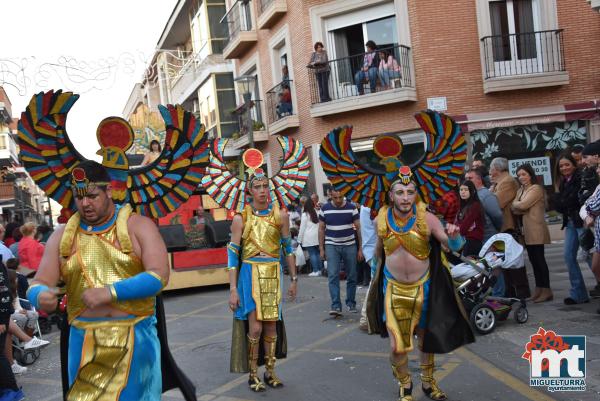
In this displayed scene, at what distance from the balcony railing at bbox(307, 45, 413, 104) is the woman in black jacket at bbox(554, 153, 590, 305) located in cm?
1019

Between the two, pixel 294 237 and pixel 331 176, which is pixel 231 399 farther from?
pixel 294 237

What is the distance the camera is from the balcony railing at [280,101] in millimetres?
22062

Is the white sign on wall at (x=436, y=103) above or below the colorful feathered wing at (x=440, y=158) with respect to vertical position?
above

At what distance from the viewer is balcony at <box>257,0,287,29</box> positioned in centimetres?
2138

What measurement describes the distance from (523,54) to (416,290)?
48.9 ft

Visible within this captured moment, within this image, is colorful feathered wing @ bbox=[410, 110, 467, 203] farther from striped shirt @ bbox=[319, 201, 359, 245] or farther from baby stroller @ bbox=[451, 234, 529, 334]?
striped shirt @ bbox=[319, 201, 359, 245]

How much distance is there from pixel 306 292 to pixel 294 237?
4.48m

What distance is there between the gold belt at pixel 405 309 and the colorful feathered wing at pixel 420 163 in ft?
2.50

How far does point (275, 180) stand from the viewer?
7648mm

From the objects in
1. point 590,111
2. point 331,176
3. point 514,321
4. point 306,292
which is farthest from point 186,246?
point 590,111

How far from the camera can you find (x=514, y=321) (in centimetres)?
834

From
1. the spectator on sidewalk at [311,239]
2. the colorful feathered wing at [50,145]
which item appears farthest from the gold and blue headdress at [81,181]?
the spectator on sidewalk at [311,239]

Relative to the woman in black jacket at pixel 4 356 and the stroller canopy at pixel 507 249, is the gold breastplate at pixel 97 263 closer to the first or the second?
the woman in black jacket at pixel 4 356

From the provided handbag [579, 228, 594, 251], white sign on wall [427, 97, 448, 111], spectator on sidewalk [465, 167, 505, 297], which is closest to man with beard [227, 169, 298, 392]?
spectator on sidewalk [465, 167, 505, 297]
